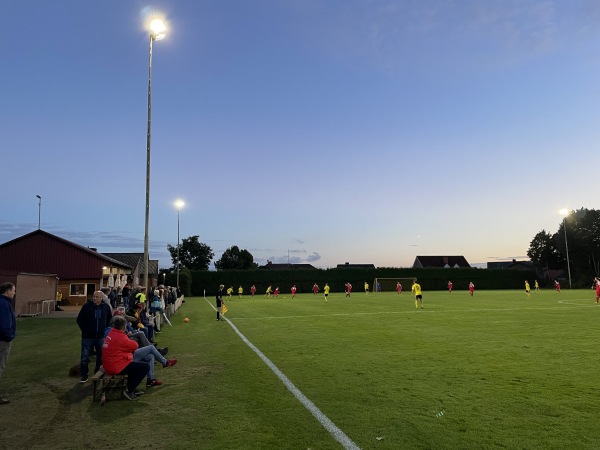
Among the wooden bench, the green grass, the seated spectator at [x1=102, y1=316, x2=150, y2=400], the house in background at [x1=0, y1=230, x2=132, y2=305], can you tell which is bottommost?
the green grass

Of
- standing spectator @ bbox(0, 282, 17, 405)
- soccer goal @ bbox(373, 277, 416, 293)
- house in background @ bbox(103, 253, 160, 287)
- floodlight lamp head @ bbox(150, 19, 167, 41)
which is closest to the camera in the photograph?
standing spectator @ bbox(0, 282, 17, 405)

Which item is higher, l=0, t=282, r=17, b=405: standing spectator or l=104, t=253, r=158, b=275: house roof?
l=104, t=253, r=158, b=275: house roof

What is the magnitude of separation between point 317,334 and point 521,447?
1090cm

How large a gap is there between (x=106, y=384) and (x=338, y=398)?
12.9 ft

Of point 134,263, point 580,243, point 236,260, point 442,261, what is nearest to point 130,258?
point 134,263

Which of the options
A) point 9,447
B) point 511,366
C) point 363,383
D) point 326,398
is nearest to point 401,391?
point 363,383

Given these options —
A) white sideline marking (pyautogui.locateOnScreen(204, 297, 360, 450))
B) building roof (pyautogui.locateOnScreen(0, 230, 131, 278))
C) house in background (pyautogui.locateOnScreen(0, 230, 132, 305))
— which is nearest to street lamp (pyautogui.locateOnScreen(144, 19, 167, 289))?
white sideline marking (pyautogui.locateOnScreen(204, 297, 360, 450))

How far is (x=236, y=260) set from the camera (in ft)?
383

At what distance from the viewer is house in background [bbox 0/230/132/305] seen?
4003 cm

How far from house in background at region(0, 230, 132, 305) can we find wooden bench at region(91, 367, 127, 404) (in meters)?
36.0

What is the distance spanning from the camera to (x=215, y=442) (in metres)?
5.20

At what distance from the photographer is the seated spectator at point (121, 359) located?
7387 mm

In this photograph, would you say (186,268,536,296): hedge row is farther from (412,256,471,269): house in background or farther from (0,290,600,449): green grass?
(0,290,600,449): green grass

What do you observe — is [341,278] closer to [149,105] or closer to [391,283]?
[391,283]
